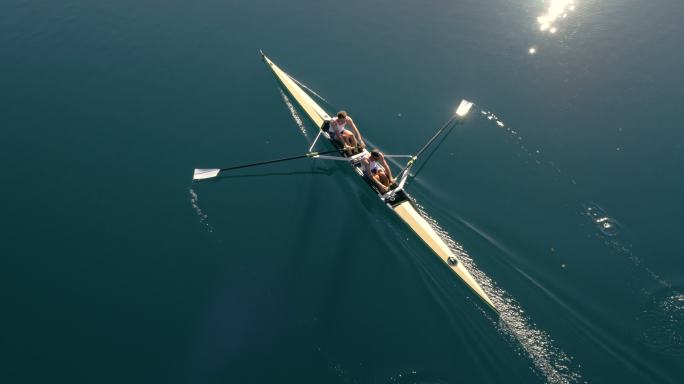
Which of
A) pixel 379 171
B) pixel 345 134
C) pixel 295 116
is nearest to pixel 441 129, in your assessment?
pixel 379 171

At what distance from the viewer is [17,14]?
80.7ft

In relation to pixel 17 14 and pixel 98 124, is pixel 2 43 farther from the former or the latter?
pixel 98 124

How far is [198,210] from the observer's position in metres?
15.0

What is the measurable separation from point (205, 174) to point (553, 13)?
19.3 m

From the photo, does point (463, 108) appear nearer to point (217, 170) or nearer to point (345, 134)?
point (345, 134)

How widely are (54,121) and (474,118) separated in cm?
1955

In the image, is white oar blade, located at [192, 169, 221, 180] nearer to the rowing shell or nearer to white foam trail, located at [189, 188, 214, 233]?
white foam trail, located at [189, 188, 214, 233]

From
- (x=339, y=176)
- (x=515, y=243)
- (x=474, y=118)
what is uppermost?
(x=474, y=118)

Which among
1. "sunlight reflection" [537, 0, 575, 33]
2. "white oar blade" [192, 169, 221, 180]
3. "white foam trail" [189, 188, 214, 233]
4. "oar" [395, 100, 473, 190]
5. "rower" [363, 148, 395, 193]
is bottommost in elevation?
"white foam trail" [189, 188, 214, 233]

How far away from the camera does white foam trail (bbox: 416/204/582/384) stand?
1021cm

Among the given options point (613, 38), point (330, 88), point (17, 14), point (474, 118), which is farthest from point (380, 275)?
point (17, 14)

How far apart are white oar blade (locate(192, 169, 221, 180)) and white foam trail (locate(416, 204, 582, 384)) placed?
1027 centimetres

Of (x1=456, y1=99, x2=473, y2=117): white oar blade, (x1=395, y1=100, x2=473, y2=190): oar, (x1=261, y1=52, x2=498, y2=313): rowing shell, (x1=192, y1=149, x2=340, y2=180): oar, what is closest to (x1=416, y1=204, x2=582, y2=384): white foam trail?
(x1=261, y1=52, x2=498, y2=313): rowing shell

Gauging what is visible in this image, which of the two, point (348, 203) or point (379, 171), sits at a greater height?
point (379, 171)
